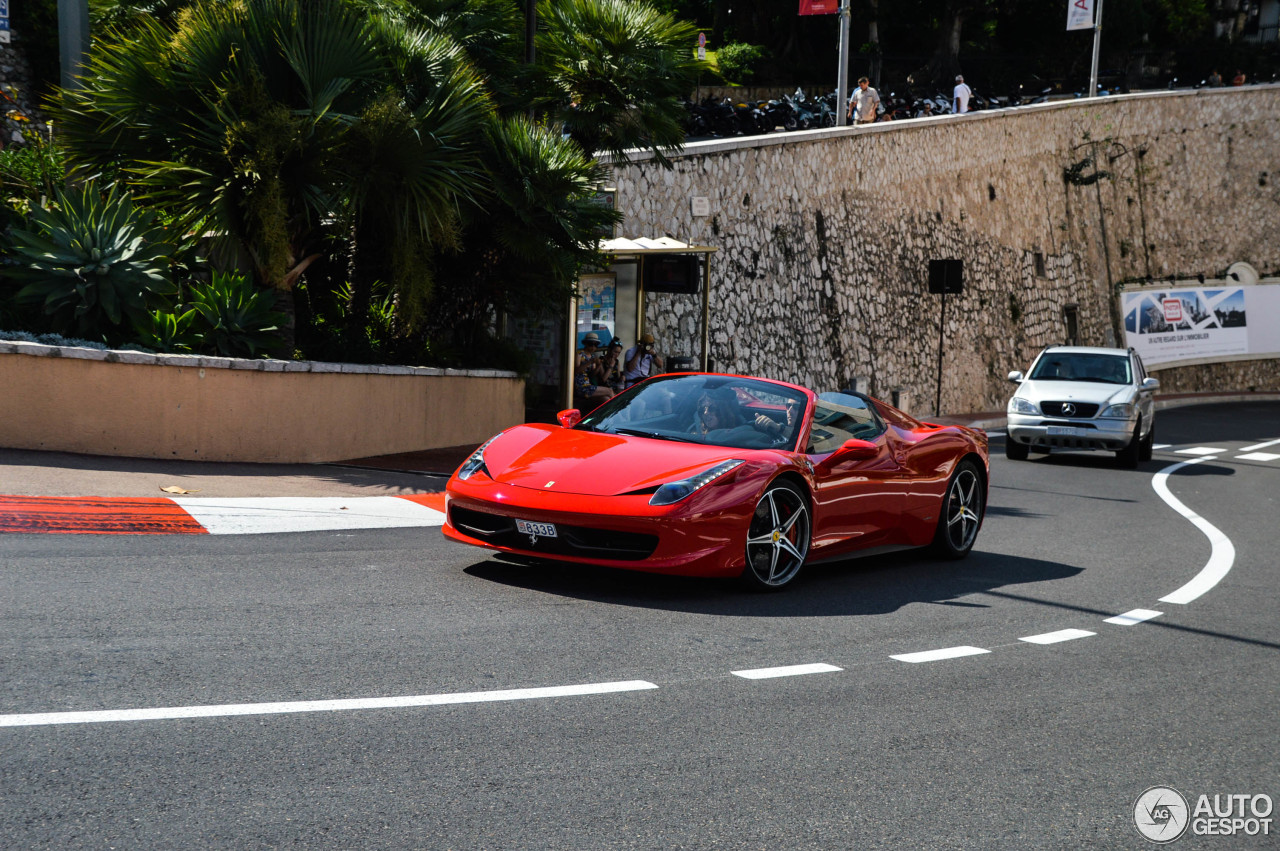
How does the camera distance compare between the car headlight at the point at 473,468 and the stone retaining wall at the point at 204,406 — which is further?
the stone retaining wall at the point at 204,406

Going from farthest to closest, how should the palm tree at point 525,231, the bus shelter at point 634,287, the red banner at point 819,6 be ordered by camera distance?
the red banner at point 819,6, the bus shelter at point 634,287, the palm tree at point 525,231

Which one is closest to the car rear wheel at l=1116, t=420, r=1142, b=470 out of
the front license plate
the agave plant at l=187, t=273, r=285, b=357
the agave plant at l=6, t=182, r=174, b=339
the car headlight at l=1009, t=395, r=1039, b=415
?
the car headlight at l=1009, t=395, r=1039, b=415

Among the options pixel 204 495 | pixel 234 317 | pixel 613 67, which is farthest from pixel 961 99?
pixel 204 495

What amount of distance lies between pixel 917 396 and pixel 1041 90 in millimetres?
25285

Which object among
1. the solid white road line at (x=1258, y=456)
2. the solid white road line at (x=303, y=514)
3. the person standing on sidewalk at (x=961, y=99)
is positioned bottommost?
the solid white road line at (x=1258, y=456)

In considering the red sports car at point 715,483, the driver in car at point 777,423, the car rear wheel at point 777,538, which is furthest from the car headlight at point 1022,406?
the car rear wheel at point 777,538

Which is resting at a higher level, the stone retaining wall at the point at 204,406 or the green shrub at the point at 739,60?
the green shrub at the point at 739,60

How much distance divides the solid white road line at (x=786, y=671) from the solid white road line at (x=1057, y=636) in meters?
1.56

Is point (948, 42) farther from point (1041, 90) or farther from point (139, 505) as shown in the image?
point (139, 505)

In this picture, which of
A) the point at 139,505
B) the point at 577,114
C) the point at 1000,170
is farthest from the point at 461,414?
the point at 1000,170

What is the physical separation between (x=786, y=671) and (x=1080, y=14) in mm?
42083

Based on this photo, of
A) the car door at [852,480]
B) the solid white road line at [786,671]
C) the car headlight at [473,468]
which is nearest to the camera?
the solid white road line at [786,671]

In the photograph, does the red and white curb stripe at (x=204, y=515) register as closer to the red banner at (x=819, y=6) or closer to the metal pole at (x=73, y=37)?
the metal pole at (x=73, y=37)

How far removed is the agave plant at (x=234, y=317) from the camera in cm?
1238
